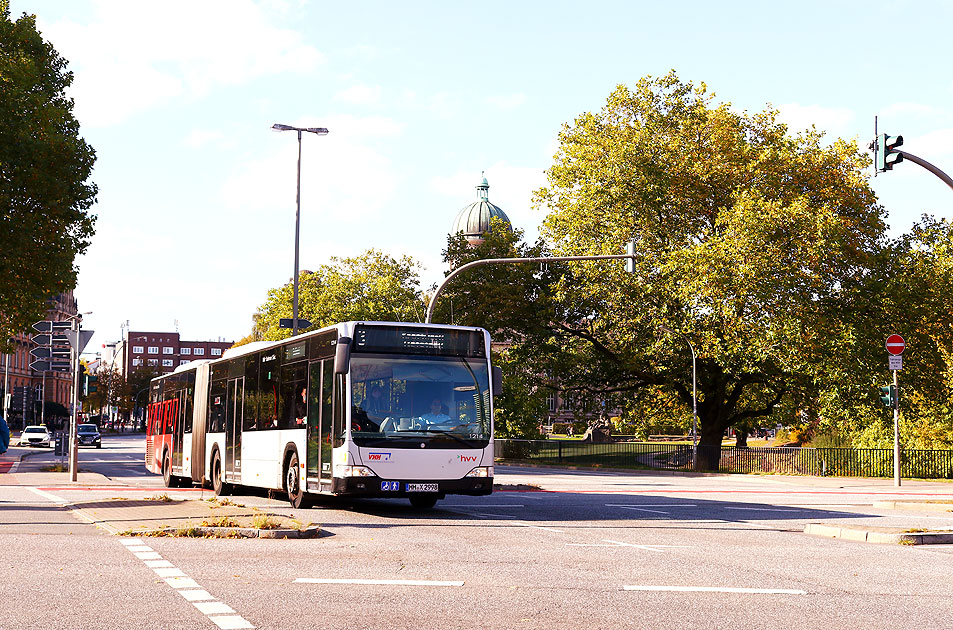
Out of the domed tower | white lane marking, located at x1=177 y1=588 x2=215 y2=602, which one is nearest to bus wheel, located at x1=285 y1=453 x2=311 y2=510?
white lane marking, located at x1=177 y1=588 x2=215 y2=602

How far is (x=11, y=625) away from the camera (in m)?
7.07

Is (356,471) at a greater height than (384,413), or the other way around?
(384,413)

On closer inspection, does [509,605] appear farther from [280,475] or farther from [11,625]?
[280,475]

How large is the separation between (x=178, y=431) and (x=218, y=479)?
3.75 m

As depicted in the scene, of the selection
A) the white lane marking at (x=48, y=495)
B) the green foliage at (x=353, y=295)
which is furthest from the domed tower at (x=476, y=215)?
the white lane marking at (x=48, y=495)

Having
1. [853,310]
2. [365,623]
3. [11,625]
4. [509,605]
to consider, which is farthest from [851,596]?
[853,310]

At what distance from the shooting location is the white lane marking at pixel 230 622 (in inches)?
279

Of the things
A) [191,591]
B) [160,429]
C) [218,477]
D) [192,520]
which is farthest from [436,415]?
[160,429]

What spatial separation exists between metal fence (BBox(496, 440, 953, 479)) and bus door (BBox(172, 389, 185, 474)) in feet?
71.5

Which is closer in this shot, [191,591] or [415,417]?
[191,591]

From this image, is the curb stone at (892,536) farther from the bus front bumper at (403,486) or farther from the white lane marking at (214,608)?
the white lane marking at (214,608)

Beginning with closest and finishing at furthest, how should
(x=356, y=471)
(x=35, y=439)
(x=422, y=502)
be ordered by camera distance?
1. (x=356, y=471)
2. (x=422, y=502)
3. (x=35, y=439)

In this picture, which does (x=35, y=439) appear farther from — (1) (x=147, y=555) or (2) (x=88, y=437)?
(1) (x=147, y=555)

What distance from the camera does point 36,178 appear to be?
3186 centimetres
